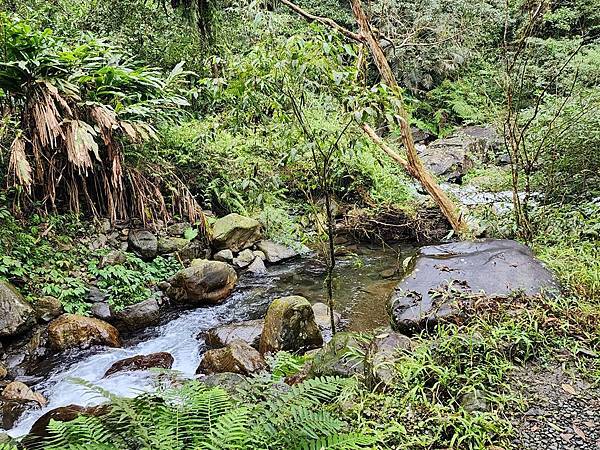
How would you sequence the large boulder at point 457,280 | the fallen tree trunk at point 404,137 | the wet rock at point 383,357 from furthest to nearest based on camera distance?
the fallen tree trunk at point 404,137 → the large boulder at point 457,280 → the wet rock at point 383,357

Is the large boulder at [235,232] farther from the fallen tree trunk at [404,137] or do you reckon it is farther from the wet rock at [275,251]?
the fallen tree trunk at [404,137]

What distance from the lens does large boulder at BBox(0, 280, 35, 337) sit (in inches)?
196

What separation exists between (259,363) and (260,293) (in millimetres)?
2255

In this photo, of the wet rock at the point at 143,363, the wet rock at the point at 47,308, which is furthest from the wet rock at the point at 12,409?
the wet rock at the point at 47,308

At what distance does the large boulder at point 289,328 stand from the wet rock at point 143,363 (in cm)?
106

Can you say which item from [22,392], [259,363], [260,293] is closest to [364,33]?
[260,293]

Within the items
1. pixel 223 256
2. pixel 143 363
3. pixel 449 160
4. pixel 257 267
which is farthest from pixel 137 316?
pixel 449 160

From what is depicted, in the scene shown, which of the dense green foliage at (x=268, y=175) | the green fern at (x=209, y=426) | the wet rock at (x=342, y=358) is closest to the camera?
the green fern at (x=209, y=426)

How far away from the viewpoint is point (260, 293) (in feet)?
22.2

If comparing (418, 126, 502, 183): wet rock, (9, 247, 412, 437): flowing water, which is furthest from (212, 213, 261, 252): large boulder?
(418, 126, 502, 183): wet rock

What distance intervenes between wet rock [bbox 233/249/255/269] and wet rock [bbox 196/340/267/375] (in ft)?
9.22

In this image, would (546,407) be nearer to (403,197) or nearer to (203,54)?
(403,197)

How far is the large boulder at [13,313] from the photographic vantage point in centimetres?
498

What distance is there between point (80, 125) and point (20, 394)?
3.34 meters
